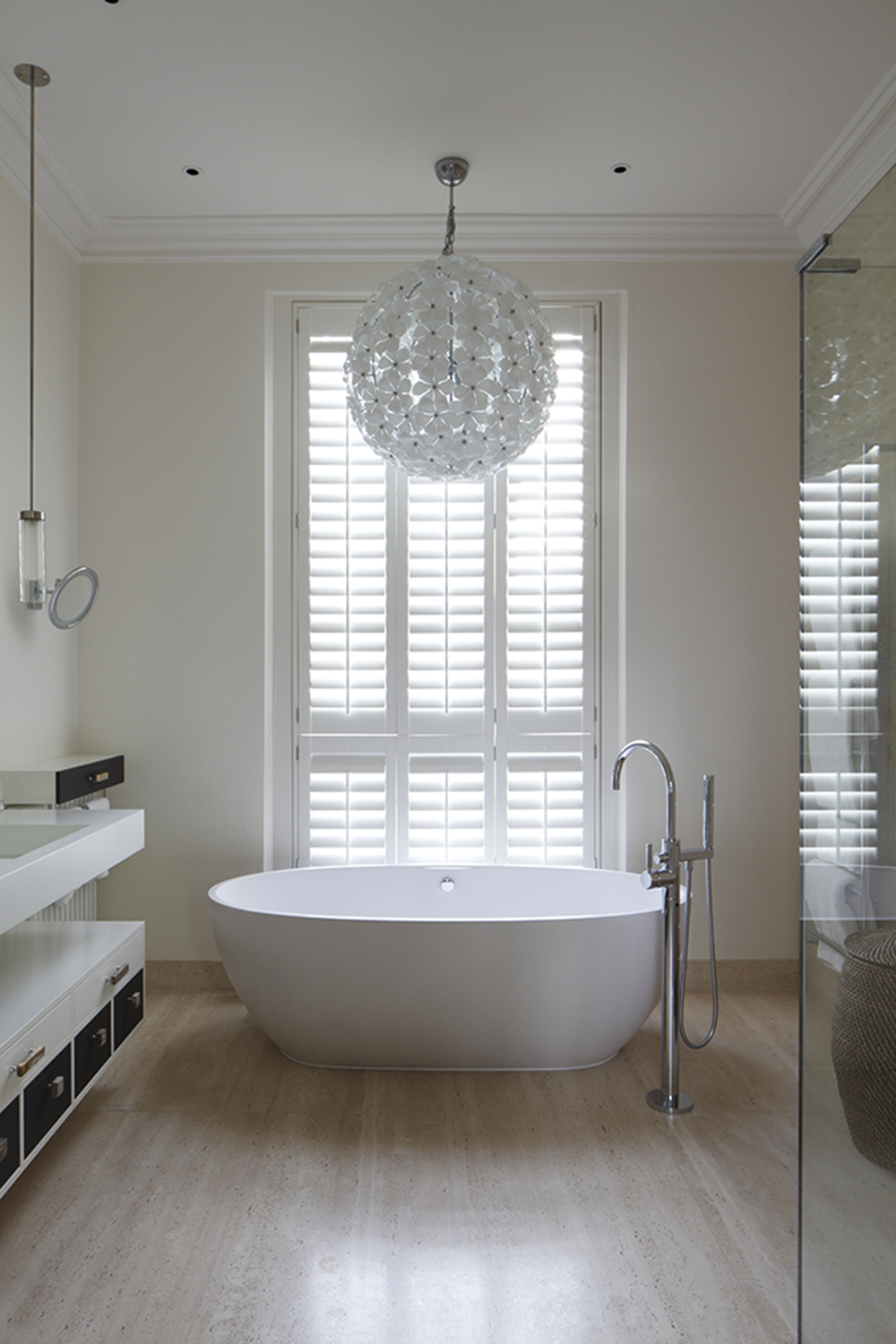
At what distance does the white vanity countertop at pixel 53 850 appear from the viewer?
1.83 m

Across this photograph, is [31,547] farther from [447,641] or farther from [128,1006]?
[447,641]

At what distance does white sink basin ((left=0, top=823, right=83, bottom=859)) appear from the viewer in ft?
7.22

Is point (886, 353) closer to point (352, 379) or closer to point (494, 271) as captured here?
point (494, 271)

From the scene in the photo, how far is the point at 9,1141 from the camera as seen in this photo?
173 centimetres

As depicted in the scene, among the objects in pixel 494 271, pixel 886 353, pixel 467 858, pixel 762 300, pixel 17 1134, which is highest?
pixel 762 300

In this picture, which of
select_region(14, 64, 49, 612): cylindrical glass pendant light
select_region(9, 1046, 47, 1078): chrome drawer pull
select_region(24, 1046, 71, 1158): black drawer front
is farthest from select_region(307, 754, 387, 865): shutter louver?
select_region(9, 1046, 47, 1078): chrome drawer pull

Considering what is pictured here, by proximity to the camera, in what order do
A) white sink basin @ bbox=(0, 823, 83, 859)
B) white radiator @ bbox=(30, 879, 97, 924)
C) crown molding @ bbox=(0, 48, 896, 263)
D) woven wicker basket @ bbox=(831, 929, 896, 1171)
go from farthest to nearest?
crown molding @ bbox=(0, 48, 896, 263) < white radiator @ bbox=(30, 879, 97, 924) < white sink basin @ bbox=(0, 823, 83, 859) < woven wicker basket @ bbox=(831, 929, 896, 1171)

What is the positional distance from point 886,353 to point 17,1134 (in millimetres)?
2063

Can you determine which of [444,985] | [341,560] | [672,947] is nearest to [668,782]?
[672,947]

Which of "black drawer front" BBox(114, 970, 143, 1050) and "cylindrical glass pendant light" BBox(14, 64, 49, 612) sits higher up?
"cylindrical glass pendant light" BBox(14, 64, 49, 612)

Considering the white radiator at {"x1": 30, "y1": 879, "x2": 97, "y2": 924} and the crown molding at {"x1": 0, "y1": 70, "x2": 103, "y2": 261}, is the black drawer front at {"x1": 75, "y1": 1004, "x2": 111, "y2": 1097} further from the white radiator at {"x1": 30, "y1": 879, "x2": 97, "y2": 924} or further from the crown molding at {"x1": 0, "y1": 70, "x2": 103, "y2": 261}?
the crown molding at {"x1": 0, "y1": 70, "x2": 103, "y2": 261}

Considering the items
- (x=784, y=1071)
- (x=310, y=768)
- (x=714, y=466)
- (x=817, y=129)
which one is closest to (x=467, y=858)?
(x=310, y=768)

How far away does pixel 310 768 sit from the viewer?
128 inches

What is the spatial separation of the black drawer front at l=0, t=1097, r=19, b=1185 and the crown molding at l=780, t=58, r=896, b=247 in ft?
9.73
